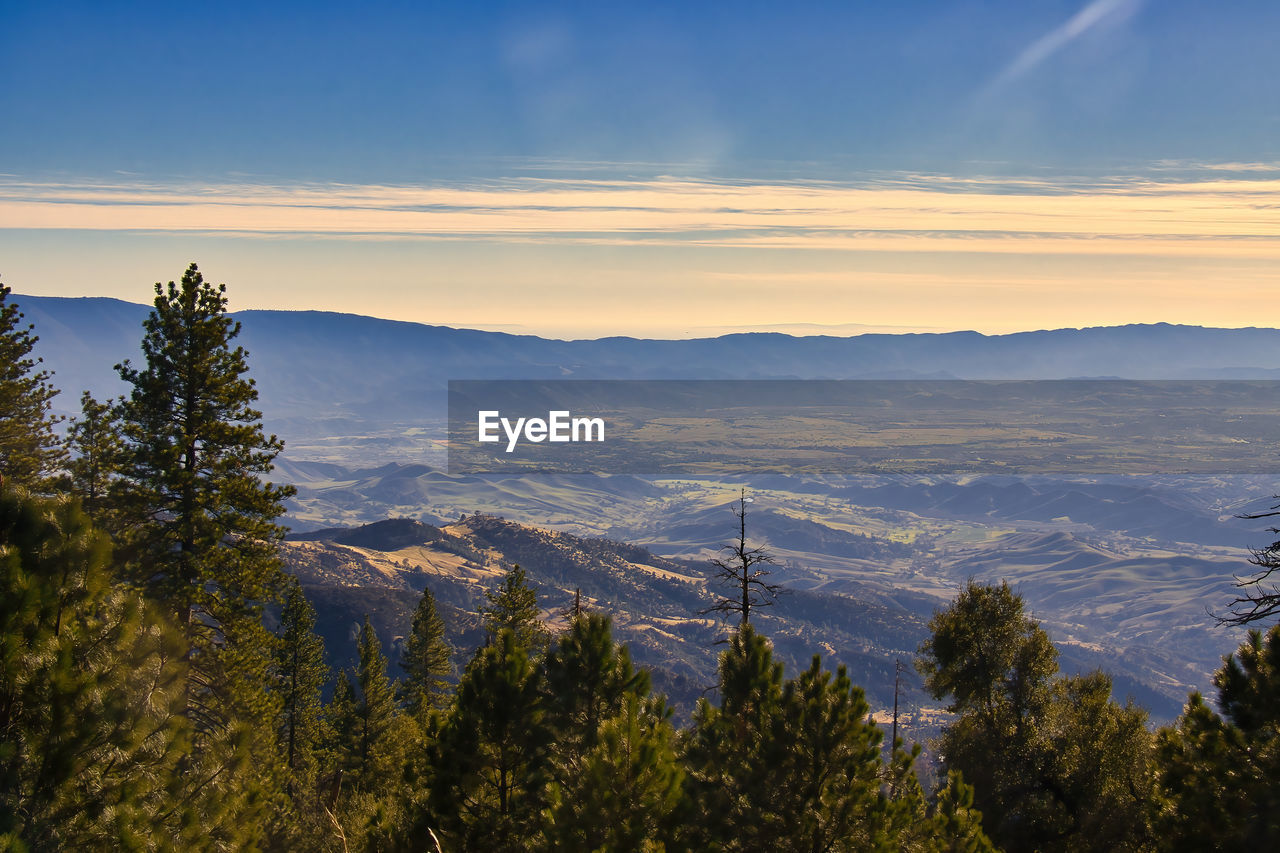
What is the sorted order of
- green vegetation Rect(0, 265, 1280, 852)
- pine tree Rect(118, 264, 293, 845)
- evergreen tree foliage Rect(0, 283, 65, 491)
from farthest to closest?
evergreen tree foliage Rect(0, 283, 65, 491), pine tree Rect(118, 264, 293, 845), green vegetation Rect(0, 265, 1280, 852)

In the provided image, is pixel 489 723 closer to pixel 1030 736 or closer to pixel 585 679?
pixel 585 679

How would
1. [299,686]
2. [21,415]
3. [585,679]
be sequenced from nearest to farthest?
[585,679] < [21,415] < [299,686]

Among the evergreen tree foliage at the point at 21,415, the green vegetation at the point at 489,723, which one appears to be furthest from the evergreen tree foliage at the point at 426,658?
the evergreen tree foliage at the point at 21,415

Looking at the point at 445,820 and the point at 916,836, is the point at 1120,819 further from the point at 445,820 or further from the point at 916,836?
the point at 445,820

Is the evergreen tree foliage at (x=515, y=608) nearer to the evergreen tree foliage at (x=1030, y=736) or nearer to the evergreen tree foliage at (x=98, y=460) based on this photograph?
the evergreen tree foliage at (x=98, y=460)

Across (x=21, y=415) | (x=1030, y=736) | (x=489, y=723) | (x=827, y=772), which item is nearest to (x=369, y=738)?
(x=21, y=415)

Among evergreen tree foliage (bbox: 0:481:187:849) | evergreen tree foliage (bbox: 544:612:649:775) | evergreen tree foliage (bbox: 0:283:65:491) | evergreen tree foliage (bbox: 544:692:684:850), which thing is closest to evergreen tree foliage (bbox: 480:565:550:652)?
evergreen tree foliage (bbox: 0:283:65:491)

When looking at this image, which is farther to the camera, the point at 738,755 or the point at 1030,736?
the point at 1030,736

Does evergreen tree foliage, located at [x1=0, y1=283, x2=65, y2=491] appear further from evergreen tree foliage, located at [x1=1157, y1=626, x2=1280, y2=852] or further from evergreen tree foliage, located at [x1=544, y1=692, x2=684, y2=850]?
evergreen tree foliage, located at [x1=1157, y1=626, x2=1280, y2=852]
